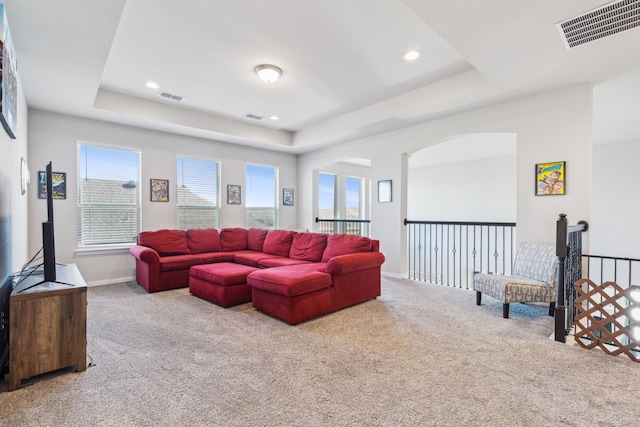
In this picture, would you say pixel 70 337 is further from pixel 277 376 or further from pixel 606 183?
pixel 606 183

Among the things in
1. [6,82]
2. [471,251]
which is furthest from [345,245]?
[471,251]

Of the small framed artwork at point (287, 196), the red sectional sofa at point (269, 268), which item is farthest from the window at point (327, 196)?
the red sectional sofa at point (269, 268)

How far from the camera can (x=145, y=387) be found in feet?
6.71

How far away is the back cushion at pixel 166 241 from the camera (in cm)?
499

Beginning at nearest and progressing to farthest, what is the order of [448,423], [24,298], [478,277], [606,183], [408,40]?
[448,423]
[24,298]
[408,40]
[478,277]
[606,183]

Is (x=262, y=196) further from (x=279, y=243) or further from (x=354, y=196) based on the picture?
(x=354, y=196)

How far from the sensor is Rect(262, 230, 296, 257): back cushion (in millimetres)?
5148

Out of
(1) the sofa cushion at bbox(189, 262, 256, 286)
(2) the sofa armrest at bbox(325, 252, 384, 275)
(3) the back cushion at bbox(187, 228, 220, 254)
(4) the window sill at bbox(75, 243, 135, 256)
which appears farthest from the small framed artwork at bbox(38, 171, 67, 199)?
(2) the sofa armrest at bbox(325, 252, 384, 275)

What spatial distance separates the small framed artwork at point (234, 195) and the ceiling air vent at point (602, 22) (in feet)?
18.5

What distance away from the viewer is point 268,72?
3.64 meters

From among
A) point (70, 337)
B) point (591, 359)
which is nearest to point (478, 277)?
point (591, 359)

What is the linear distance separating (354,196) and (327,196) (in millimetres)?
1199

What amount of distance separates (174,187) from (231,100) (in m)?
2.09

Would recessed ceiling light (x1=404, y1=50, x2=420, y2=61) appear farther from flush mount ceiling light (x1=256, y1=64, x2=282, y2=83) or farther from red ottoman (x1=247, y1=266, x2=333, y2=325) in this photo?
red ottoman (x1=247, y1=266, x2=333, y2=325)
